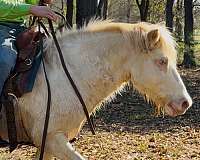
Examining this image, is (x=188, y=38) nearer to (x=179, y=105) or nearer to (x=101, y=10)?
(x=101, y=10)

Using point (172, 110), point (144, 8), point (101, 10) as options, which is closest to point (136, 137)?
point (172, 110)

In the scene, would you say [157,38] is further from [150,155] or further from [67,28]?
[150,155]

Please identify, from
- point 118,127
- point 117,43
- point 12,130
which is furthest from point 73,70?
point 118,127

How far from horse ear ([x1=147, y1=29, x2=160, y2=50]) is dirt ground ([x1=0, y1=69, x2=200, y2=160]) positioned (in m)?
1.75

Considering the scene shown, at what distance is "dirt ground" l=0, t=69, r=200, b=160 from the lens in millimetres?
6230

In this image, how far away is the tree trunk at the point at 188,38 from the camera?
20672 millimetres

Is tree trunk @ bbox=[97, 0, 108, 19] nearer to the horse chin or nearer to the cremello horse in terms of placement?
the cremello horse

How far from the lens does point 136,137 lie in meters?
7.43

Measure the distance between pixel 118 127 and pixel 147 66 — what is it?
4.58 meters

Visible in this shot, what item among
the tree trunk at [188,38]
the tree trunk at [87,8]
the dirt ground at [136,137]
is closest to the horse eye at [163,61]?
the dirt ground at [136,137]

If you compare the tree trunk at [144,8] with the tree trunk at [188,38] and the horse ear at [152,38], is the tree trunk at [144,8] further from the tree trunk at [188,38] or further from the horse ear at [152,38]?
the horse ear at [152,38]

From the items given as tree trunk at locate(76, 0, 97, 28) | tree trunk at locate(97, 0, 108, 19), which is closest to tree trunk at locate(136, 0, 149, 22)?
tree trunk at locate(97, 0, 108, 19)

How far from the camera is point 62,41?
4059mm

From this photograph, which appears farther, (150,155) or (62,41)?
(150,155)
